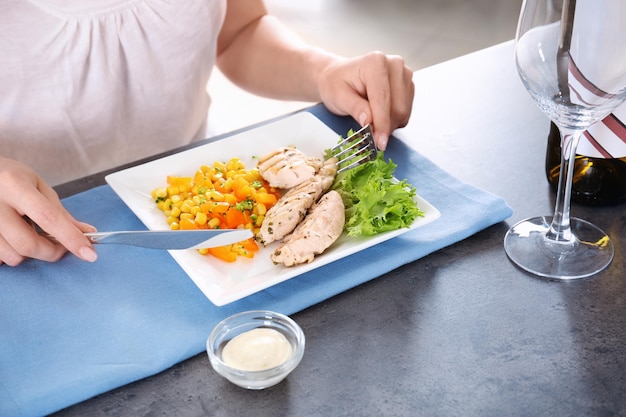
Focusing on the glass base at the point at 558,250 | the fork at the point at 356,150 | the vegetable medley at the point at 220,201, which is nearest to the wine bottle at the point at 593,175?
the glass base at the point at 558,250

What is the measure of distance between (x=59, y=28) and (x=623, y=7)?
1043mm

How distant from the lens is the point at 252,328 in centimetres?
97

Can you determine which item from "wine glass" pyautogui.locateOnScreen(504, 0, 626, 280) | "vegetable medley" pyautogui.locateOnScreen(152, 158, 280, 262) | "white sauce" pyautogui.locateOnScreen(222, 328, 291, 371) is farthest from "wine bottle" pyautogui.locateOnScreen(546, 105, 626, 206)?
"white sauce" pyautogui.locateOnScreen(222, 328, 291, 371)

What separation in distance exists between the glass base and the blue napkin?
5 cm

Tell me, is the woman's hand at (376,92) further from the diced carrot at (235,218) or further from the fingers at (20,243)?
the fingers at (20,243)

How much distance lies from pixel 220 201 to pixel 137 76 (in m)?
0.55

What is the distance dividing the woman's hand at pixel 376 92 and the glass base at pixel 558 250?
0.32 metres

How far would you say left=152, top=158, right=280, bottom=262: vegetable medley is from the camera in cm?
119

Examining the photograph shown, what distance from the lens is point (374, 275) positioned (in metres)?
1.10

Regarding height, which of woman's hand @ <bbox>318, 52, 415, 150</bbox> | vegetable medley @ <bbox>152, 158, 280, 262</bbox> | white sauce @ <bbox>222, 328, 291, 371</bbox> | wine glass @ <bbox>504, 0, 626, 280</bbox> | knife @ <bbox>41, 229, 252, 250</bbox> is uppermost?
wine glass @ <bbox>504, 0, 626, 280</bbox>

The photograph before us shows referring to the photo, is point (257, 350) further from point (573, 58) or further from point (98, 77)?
point (98, 77)

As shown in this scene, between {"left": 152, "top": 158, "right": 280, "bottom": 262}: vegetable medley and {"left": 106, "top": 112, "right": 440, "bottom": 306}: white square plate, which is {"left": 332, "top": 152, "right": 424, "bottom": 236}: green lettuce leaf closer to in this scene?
{"left": 106, "top": 112, "right": 440, "bottom": 306}: white square plate

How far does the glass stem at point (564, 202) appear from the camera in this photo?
1.09 metres

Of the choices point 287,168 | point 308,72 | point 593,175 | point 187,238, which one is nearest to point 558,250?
point 593,175
